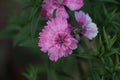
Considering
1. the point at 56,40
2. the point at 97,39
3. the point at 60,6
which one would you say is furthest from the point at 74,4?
the point at 97,39

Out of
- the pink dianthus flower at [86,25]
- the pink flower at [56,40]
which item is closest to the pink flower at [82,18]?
the pink dianthus flower at [86,25]

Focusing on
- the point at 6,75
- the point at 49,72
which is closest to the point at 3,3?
the point at 6,75

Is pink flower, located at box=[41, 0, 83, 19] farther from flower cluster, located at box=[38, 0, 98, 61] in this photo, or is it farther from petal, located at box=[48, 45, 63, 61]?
Answer: petal, located at box=[48, 45, 63, 61]

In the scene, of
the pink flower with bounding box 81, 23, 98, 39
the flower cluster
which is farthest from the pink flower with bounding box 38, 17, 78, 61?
the pink flower with bounding box 81, 23, 98, 39

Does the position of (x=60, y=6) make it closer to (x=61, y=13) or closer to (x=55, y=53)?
(x=61, y=13)

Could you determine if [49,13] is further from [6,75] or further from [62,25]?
[6,75]
